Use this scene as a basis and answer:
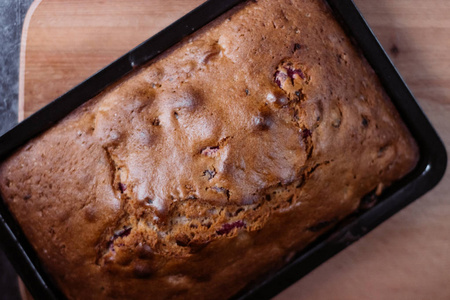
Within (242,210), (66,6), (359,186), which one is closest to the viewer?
(242,210)

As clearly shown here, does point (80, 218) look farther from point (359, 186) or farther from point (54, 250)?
point (359, 186)

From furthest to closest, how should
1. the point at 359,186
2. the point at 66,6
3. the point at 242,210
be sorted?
A: the point at 66,6
the point at 359,186
the point at 242,210

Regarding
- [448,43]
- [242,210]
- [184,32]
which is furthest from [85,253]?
[448,43]

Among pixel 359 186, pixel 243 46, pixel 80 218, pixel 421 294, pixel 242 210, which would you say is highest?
pixel 243 46

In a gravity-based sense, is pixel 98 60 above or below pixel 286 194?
above

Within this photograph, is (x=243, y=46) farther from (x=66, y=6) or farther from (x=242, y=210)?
(x=66, y=6)

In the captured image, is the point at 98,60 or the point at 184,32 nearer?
the point at 184,32
